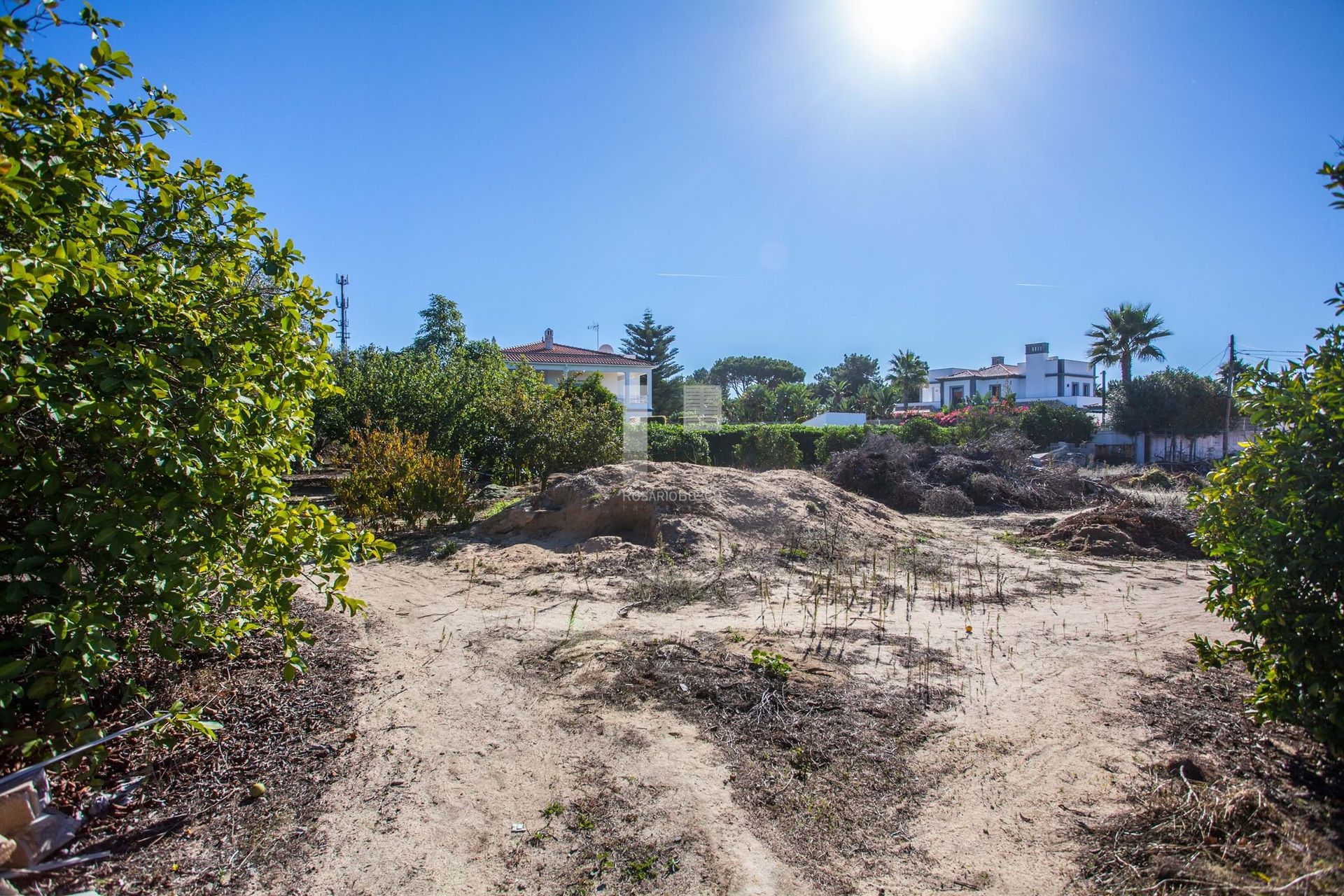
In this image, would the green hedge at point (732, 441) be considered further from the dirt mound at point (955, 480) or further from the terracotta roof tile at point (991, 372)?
the terracotta roof tile at point (991, 372)

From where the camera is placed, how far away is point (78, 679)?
2.65 metres

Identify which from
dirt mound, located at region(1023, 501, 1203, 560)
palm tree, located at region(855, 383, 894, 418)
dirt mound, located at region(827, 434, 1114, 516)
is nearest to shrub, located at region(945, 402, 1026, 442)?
dirt mound, located at region(827, 434, 1114, 516)

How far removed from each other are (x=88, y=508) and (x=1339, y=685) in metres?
4.89

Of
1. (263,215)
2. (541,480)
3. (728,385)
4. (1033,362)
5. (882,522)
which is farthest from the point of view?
(728,385)

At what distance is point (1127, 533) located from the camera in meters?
10.4

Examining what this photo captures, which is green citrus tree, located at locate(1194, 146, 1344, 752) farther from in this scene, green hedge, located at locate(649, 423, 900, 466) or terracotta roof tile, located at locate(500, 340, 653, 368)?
terracotta roof tile, located at locate(500, 340, 653, 368)

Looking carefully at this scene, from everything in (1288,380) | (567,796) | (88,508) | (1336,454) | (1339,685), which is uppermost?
(1288,380)

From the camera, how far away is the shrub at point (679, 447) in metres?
22.2

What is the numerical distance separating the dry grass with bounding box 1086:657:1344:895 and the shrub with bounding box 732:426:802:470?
18258 millimetres

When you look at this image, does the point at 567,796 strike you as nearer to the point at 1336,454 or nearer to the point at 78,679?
the point at 78,679

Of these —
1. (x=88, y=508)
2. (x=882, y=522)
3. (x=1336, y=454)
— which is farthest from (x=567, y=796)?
(x=882, y=522)

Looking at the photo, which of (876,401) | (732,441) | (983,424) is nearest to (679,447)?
(732,441)

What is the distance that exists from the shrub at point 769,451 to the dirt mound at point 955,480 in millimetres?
4647

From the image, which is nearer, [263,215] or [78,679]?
[78,679]
